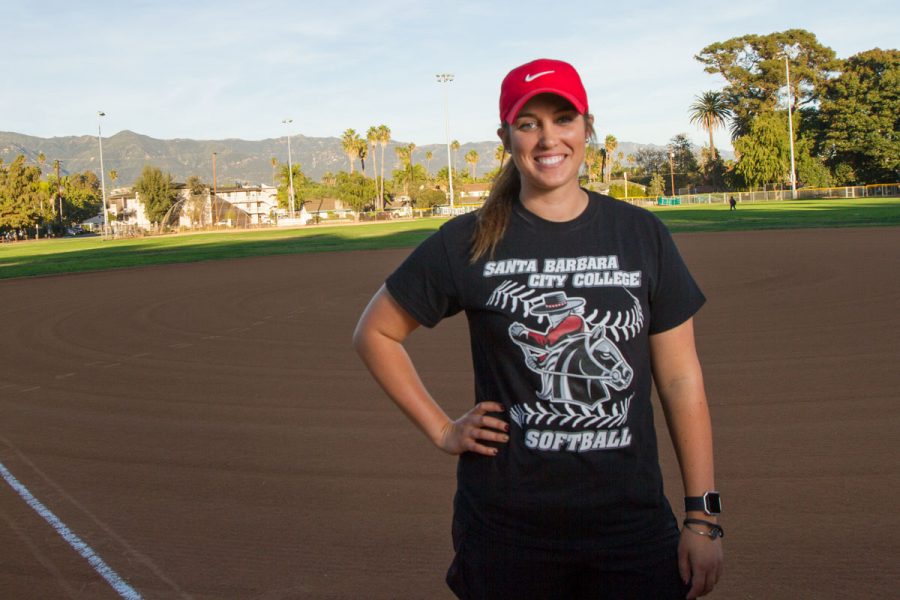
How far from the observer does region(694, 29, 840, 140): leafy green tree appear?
339ft

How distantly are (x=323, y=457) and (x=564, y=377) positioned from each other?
479cm

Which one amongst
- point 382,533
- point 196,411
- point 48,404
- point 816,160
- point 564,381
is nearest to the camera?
point 564,381

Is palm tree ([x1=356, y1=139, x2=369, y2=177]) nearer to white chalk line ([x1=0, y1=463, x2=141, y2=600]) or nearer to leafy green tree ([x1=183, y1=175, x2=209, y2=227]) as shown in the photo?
leafy green tree ([x1=183, y1=175, x2=209, y2=227])

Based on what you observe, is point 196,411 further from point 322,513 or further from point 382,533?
point 382,533

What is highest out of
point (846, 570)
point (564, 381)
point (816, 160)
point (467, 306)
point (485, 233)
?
point (816, 160)

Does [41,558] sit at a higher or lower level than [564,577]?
lower

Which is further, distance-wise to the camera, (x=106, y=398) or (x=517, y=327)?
(x=106, y=398)

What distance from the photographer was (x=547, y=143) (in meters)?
2.64

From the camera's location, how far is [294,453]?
715 cm

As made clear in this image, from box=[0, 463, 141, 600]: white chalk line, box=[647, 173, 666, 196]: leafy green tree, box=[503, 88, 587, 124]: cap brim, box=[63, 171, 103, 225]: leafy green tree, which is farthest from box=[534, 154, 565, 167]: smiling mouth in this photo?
box=[63, 171, 103, 225]: leafy green tree

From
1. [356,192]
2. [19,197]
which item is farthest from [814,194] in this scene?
[19,197]

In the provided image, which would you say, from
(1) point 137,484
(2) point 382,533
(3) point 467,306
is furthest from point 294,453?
(3) point 467,306

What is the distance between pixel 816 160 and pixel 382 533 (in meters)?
94.0

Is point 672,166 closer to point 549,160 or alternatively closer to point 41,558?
point 41,558
